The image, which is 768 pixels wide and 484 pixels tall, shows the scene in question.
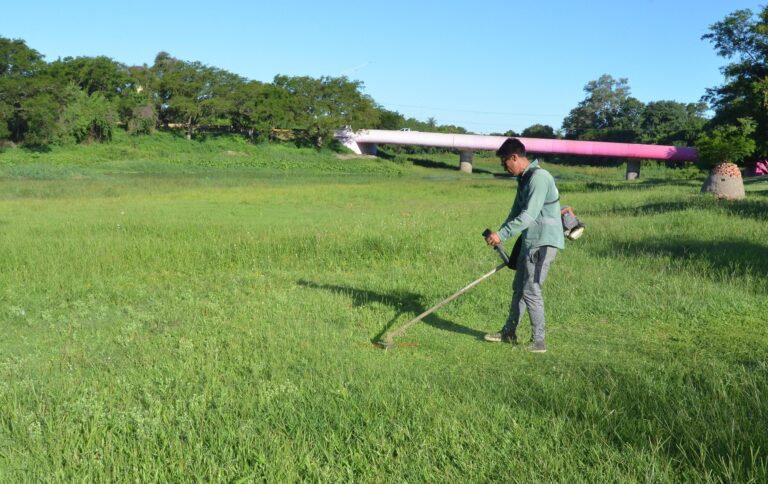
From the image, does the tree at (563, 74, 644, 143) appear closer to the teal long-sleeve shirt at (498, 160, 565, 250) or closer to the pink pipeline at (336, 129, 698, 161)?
the pink pipeline at (336, 129, 698, 161)

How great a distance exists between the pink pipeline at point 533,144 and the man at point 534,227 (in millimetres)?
50842

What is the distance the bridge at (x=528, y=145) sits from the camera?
57594 millimetres

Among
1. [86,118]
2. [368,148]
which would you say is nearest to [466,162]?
[368,148]

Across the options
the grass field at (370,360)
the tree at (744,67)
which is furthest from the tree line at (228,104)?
the grass field at (370,360)

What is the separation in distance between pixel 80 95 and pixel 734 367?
174 feet

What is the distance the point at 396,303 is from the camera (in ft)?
25.9

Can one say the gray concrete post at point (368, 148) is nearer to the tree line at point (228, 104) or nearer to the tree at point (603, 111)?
the tree line at point (228, 104)

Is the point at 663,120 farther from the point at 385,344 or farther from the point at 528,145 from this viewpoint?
the point at 385,344

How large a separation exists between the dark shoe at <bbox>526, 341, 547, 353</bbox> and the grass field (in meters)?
0.16

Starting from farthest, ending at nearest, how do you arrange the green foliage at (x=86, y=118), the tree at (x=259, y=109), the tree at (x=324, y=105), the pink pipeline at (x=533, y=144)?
1. the tree at (x=324, y=105)
2. the tree at (x=259, y=109)
3. the pink pipeline at (x=533, y=144)
4. the green foliage at (x=86, y=118)

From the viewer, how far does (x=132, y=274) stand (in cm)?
988

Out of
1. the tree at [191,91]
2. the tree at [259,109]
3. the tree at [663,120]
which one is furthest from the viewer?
the tree at [663,120]

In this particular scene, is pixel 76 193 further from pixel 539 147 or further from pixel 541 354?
pixel 539 147

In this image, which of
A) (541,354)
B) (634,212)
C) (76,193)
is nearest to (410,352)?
(541,354)
